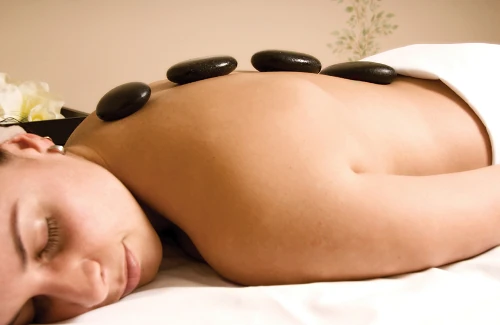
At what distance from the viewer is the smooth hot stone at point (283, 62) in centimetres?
78

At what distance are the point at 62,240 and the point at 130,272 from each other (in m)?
0.09

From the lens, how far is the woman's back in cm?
56

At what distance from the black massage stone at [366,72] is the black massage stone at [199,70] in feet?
0.68

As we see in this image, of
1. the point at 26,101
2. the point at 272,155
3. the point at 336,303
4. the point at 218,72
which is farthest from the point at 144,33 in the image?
the point at 336,303

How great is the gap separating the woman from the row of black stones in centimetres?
2

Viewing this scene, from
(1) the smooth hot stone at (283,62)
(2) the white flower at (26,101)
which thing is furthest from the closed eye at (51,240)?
(2) the white flower at (26,101)

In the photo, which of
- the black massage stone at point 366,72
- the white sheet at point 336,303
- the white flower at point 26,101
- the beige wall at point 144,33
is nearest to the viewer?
the white sheet at point 336,303

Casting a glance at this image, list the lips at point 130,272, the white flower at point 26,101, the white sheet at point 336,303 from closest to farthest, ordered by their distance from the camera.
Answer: the white sheet at point 336,303 → the lips at point 130,272 → the white flower at point 26,101

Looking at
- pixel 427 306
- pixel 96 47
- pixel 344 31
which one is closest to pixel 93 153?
pixel 427 306

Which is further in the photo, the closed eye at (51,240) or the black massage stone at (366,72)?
the black massage stone at (366,72)

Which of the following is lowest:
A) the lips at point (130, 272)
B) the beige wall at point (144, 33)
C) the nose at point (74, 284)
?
the lips at point (130, 272)

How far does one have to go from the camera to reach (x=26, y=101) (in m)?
1.30

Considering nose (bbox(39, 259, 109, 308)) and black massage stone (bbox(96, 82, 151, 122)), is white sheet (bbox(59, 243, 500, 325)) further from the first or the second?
black massage stone (bbox(96, 82, 151, 122))

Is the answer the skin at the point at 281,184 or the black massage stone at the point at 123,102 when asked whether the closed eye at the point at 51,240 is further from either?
the black massage stone at the point at 123,102
